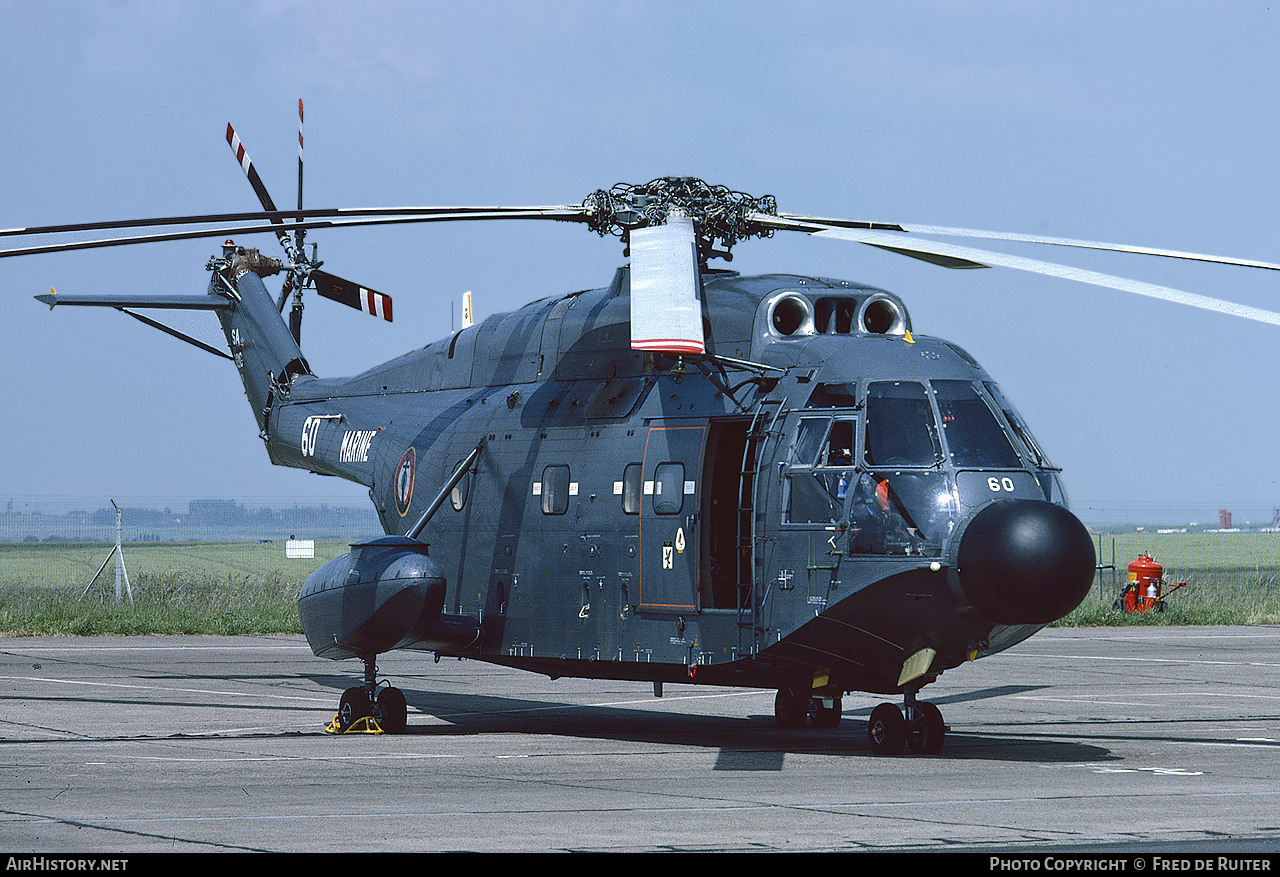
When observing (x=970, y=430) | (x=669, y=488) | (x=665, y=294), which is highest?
(x=665, y=294)

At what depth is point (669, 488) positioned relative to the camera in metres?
14.6

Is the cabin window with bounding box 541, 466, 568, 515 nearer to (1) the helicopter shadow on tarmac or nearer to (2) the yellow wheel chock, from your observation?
(1) the helicopter shadow on tarmac

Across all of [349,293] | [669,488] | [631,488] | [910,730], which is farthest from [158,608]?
[910,730]

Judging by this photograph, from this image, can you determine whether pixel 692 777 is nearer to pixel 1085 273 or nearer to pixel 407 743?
pixel 407 743

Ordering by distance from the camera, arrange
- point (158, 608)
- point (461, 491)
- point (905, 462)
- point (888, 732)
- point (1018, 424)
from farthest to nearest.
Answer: point (158, 608), point (461, 491), point (888, 732), point (1018, 424), point (905, 462)

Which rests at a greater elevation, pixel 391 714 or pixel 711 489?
pixel 711 489

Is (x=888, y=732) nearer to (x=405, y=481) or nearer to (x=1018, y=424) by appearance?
(x=1018, y=424)

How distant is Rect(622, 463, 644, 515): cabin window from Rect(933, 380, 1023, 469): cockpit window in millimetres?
3087

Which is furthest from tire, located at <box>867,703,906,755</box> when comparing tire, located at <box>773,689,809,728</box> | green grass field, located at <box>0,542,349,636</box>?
green grass field, located at <box>0,542,349,636</box>

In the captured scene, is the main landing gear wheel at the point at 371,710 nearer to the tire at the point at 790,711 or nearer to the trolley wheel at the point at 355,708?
the trolley wheel at the point at 355,708

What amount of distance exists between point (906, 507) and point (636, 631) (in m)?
3.21

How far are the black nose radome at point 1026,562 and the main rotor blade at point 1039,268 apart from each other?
71.5 inches

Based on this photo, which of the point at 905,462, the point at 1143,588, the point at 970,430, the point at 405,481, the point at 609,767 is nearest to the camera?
the point at 905,462

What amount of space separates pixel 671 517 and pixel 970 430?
2.93 meters
